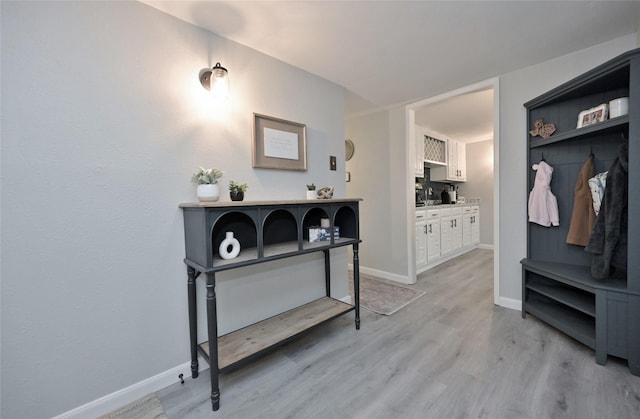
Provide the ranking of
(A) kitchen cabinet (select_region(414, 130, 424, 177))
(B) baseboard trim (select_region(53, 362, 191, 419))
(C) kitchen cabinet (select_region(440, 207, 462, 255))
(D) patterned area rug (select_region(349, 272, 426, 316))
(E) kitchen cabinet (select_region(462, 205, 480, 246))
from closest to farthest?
(B) baseboard trim (select_region(53, 362, 191, 419)) → (D) patterned area rug (select_region(349, 272, 426, 316)) → (A) kitchen cabinet (select_region(414, 130, 424, 177)) → (C) kitchen cabinet (select_region(440, 207, 462, 255)) → (E) kitchen cabinet (select_region(462, 205, 480, 246))

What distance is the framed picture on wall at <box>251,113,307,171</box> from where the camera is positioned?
6.15 feet

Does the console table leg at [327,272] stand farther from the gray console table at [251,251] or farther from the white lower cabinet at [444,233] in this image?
the white lower cabinet at [444,233]

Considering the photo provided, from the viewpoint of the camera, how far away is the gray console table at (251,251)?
52.5 inches

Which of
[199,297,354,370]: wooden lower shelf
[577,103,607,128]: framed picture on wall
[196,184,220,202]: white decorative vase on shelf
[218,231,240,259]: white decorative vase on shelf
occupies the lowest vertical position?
[199,297,354,370]: wooden lower shelf

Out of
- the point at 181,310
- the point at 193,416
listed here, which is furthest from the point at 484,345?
the point at 181,310

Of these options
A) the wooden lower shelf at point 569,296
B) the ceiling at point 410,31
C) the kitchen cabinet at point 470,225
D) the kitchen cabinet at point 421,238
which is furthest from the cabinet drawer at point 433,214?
the ceiling at point 410,31

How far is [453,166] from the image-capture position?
507 cm

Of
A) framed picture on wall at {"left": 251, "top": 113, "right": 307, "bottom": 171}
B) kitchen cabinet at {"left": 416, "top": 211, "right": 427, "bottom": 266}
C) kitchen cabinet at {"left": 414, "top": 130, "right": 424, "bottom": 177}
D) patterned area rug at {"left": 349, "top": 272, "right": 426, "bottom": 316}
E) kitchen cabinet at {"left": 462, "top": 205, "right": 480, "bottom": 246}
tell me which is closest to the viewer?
framed picture on wall at {"left": 251, "top": 113, "right": 307, "bottom": 171}

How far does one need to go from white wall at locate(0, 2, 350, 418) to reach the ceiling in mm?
259

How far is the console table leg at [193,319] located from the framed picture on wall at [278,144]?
0.84m

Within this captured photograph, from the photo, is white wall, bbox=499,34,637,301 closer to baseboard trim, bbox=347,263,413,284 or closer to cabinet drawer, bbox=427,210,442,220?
baseboard trim, bbox=347,263,413,284

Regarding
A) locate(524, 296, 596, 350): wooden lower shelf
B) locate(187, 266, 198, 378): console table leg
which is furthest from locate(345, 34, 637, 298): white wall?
locate(187, 266, 198, 378): console table leg

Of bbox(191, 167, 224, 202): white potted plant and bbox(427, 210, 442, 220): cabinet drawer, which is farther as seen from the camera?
bbox(427, 210, 442, 220): cabinet drawer

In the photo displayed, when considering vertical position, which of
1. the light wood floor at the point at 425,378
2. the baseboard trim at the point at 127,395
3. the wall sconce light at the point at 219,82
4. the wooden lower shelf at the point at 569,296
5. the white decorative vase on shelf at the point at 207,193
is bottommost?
the light wood floor at the point at 425,378
